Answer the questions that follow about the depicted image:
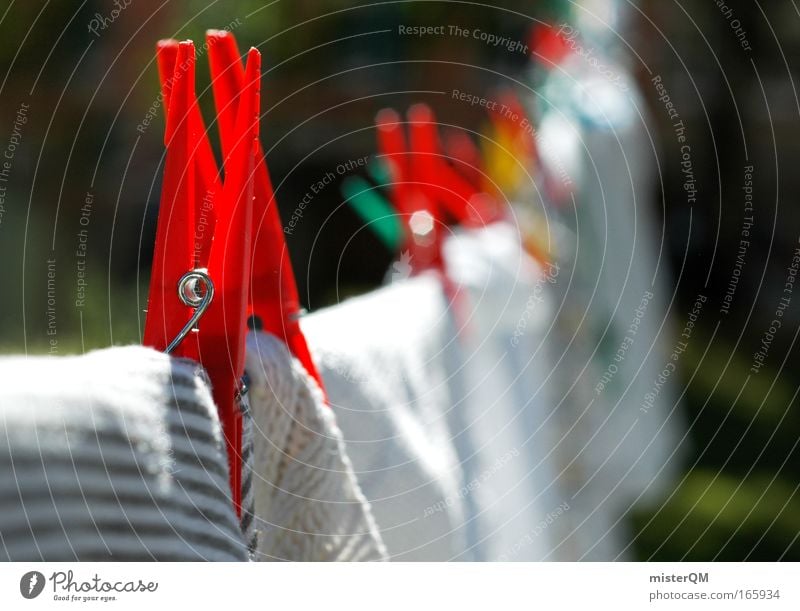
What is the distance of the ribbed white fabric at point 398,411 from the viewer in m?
0.40

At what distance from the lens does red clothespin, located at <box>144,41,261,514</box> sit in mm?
282

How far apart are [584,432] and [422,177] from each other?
54 centimetres

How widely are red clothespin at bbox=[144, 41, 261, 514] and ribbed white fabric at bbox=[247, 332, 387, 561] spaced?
20 mm

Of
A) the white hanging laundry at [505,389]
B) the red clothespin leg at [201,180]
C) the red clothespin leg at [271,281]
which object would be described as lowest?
the white hanging laundry at [505,389]

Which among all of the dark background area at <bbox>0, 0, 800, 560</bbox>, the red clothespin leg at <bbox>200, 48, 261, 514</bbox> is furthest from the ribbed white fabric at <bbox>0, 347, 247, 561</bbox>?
the dark background area at <bbox>0, 0, 800, 560</bbox>

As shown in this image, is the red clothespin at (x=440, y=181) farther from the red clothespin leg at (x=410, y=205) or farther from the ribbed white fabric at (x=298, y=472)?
the ribbed white fabric at (x=298, y=472)

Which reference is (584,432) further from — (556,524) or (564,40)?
(564,40)

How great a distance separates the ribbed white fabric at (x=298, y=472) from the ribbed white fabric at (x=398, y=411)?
6cm

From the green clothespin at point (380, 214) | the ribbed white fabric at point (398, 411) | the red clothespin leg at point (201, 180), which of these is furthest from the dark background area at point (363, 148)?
the red clothespin leg at point (201, 180)

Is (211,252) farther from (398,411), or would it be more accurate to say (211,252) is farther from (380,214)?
(380,214)

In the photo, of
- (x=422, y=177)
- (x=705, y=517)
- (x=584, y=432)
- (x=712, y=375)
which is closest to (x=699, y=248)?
(x=712, y=375)

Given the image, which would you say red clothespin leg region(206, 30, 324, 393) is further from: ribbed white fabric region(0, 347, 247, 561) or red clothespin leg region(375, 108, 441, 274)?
red clothespin leg region(375, 108, 441, 274)

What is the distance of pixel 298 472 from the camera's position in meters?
0.32
